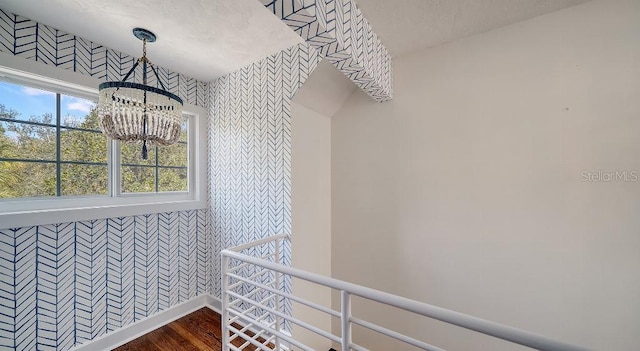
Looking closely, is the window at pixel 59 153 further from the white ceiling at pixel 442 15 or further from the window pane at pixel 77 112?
the white ceiling at pixel 442 15

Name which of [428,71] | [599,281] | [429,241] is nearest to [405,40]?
[428,71]

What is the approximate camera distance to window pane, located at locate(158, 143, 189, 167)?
7.00 ft

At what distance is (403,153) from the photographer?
1755 millimetres

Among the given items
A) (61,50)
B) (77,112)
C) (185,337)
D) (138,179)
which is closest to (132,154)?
(138,179)

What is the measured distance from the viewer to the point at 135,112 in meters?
1.19

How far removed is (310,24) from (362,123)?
1.13m

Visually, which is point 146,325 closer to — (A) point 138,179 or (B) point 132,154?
(A) point 138,179

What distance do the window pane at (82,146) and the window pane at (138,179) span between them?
17 cm

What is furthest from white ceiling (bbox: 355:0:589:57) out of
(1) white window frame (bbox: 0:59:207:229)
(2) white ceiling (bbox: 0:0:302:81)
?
(1) white window frame (bbox: 0:59:207:229)

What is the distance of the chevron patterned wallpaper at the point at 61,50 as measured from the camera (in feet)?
4.53

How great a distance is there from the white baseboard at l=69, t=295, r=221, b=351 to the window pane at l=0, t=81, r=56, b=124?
1536 millimetres

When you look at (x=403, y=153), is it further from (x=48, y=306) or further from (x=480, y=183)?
(x=48, y=306)

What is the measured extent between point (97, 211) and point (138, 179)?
0.39 metres

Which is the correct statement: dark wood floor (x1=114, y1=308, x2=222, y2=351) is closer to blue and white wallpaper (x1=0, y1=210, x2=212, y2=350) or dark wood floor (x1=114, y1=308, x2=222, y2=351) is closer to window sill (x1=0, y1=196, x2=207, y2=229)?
blue and white wallpaper (x1=0, y1=210, x2=212, y2=350)
